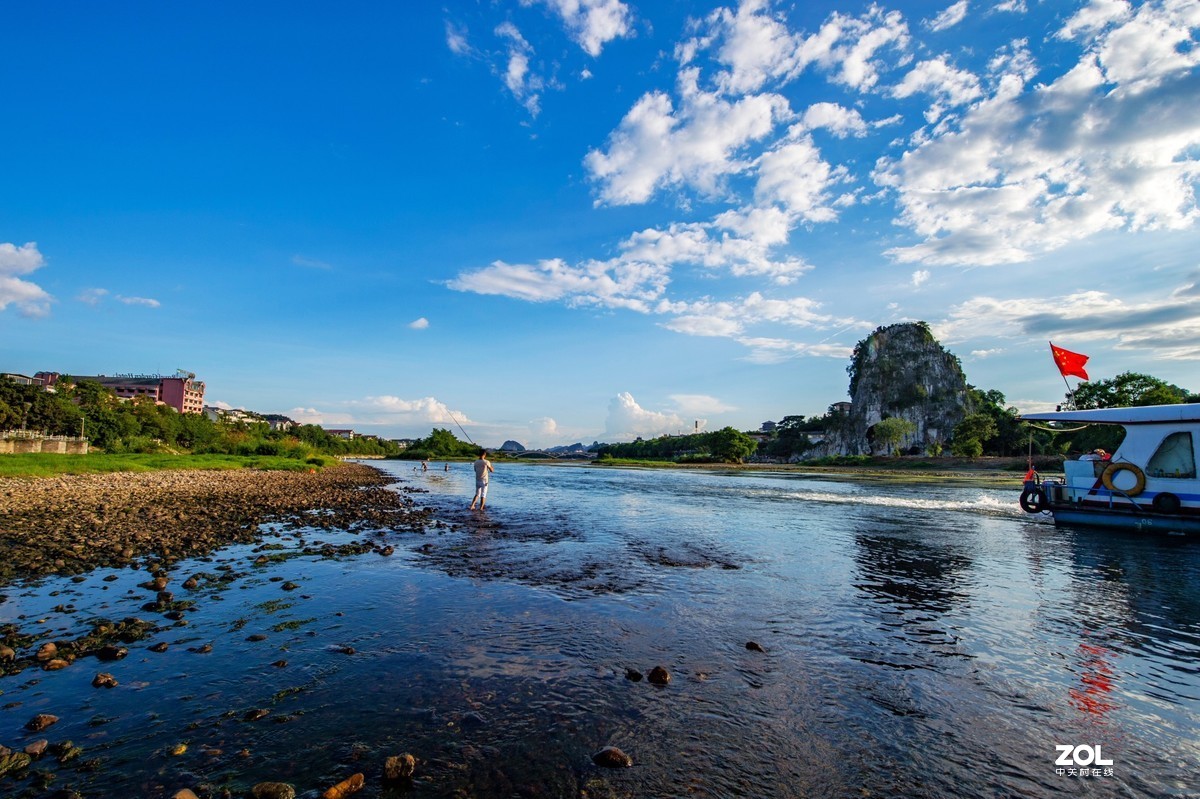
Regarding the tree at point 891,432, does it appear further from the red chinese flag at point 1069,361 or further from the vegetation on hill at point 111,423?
the vegetation on hill at point 111,423

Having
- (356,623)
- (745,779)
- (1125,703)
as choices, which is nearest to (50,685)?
(356,623)

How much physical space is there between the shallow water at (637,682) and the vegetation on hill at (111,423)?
294ft

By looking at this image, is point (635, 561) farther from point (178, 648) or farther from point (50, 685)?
point (50, 685)

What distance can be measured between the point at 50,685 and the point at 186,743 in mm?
3118

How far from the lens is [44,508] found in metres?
22.8

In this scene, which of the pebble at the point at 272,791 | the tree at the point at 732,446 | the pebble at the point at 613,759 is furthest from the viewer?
the tree at the point at 732,446

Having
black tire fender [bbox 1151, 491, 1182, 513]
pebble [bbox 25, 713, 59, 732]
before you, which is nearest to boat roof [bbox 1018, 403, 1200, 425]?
black tire fender [bbox 1151, 491, 1182, 513]

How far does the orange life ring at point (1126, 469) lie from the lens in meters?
23.9

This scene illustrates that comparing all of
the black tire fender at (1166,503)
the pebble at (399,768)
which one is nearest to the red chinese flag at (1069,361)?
the black tire fender at (1166,503)

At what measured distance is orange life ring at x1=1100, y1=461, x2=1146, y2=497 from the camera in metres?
23.9

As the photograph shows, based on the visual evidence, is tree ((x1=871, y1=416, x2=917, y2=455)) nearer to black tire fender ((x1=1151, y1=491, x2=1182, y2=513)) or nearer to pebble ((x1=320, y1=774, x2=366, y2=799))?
black tire fender ((x1=1151, y1=491, x2=1182, y2=513))

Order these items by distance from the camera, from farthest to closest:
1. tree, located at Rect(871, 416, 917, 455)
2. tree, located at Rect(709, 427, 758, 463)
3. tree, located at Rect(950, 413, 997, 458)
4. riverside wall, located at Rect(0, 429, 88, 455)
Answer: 1. tree, located at Rect(871, 416, 917, 455)
2. tree, located at Rect(709, 427, 758, 463)
3. tree, located at Rect(950, 413, 997, 458)
4. riverside wall, located at Rect(0, 429, 88, 455)

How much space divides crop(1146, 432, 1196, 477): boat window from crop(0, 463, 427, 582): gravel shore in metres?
32.6

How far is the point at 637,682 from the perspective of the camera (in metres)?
8.16
